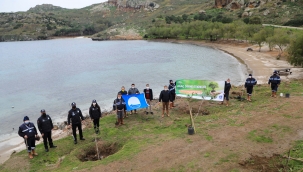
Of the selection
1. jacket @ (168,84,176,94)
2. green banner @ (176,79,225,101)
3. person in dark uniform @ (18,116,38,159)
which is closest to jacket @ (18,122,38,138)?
person in dark uniform @ (18,116,38,159)

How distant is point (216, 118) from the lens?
51.9 feet

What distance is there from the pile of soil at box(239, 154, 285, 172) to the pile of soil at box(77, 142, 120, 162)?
6400 millimetres

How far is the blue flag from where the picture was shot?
55.9 ft

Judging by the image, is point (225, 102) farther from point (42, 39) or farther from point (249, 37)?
point (42, 39)

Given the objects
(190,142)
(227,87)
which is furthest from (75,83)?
(190,142)

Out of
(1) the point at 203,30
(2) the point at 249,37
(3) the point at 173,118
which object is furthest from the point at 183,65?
(1) the point at 203,30

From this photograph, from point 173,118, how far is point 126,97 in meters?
3.46

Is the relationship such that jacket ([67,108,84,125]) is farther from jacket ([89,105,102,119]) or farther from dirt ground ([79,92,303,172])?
dirt ground ([79,92,303,172])

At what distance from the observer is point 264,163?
32.7 feet

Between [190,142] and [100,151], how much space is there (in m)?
4.67

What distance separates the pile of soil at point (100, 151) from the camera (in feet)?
41.8

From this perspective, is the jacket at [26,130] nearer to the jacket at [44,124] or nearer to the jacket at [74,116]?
the jacket at [44,124]

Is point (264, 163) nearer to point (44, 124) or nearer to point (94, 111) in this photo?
point (94, 111)

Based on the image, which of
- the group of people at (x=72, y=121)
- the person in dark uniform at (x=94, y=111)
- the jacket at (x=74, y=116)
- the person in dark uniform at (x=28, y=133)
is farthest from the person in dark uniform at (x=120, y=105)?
the person in dark uniform at (x=28, y=133)
